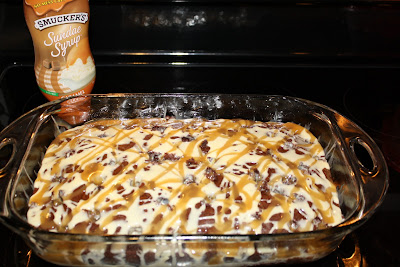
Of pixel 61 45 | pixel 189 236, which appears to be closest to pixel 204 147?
pixel 189 236

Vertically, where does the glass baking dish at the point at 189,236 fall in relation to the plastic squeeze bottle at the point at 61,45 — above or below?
below

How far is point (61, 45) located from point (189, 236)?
0.80 meters

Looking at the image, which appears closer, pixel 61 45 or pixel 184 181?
pixel 184 181

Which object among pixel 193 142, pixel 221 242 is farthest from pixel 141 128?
pixel 221 242

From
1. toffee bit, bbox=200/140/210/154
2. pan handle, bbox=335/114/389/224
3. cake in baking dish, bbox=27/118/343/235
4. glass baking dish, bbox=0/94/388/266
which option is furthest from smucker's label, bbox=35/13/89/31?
pan handle, bbox=335/114/389/224

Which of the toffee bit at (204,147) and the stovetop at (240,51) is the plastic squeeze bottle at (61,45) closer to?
the stovetop at (240,51)

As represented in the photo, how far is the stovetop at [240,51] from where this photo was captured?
1.55 metres

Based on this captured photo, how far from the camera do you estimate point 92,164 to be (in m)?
1.09

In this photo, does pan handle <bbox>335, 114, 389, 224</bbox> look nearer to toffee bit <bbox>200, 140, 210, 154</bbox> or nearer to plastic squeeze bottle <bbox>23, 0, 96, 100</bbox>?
toffee bit <bbox>200, 140, 210, 154</bbox>

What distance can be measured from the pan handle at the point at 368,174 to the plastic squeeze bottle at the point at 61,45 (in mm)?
942

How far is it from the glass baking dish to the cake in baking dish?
5cm

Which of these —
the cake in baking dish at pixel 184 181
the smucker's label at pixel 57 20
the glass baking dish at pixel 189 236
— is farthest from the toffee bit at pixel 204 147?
the smucker's label at pixel 57 20

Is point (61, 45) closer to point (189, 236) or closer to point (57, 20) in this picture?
point (57, 20)

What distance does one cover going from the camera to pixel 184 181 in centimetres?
105
